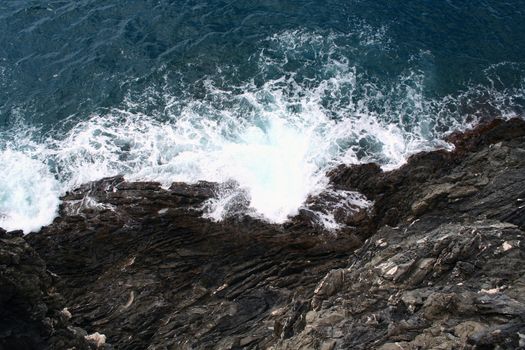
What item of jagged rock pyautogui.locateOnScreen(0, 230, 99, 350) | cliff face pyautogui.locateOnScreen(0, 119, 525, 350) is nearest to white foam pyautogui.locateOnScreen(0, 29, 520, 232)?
cliff face pyautogui.locateOnScreen(0, 119, 525, 350)

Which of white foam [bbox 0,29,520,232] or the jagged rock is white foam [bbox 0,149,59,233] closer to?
white foam [bbox 0,29,520,232]

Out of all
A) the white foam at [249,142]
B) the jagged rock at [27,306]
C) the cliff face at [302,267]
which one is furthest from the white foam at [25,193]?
the jagged rock at [27,306]

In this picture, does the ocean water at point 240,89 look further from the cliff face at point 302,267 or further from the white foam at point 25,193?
Result: the cliff face at point 302,267

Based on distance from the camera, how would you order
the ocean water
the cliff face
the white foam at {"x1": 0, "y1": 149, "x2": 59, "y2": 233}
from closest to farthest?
the cliff face < the white foam at {"x1": 0, "y1": 149, "x2": 59, "y2": 233} < the ocean water

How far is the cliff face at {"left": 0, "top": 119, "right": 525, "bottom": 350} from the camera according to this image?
1560cm

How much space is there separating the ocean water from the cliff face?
146 centimetres

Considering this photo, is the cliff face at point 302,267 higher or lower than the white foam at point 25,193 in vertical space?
lower

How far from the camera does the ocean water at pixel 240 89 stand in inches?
1123

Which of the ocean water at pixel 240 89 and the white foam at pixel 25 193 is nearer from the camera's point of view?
the white foam at pixel 25 193

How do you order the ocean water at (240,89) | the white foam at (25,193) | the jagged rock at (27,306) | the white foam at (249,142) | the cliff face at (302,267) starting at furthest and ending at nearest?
the ocean water at (240,89) → the white foam at (249,142) → the white foam at (25,193) → the jagged rock at (27,306) → the cliff face at (302,267)

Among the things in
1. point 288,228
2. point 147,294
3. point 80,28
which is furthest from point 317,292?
point 80,28

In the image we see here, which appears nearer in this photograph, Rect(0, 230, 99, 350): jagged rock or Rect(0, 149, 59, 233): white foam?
Rect(0, 230, 99, 350): jagged rock

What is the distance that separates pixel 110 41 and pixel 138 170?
1364cm

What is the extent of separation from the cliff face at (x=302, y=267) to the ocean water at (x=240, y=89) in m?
1.46
